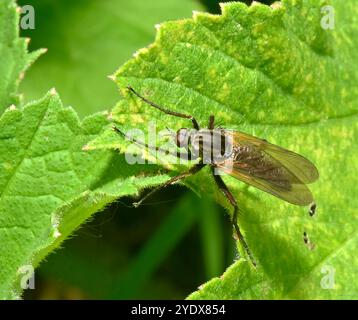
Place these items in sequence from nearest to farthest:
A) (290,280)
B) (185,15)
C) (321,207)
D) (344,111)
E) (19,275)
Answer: (19,275) < (290,280) < (321,207) < (344,111) < (185,15)

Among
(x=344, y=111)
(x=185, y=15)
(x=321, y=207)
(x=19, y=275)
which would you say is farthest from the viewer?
(x=185, y=15)

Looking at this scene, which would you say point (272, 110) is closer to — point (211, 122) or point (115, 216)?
point (211, 122)

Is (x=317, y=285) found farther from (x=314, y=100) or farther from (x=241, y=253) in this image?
(x=314, y=100)

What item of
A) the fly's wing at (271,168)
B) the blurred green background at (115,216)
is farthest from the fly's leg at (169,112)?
the blurred green background at (115,216)

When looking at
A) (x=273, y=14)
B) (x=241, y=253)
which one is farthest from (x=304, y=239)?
(x=273, y=14)

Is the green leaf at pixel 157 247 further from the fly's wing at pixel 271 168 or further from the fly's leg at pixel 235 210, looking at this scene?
the fly's leg at pixel 235 210

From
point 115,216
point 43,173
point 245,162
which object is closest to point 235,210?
point 245,162

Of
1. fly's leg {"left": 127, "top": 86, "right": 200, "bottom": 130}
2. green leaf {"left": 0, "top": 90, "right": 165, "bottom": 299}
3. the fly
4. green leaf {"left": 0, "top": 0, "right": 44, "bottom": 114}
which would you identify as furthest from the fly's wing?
green leaf {"left": 0, "top": 0, "right": 44, "bottom": 114}

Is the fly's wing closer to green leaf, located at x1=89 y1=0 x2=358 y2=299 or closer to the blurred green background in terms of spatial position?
green leaf, located at x1=89 y1=0 x2=358 y2=299
